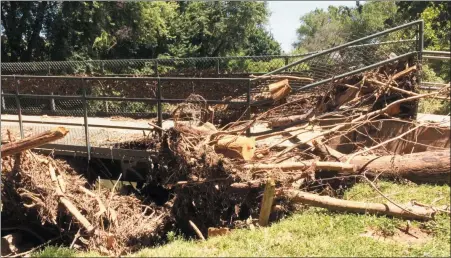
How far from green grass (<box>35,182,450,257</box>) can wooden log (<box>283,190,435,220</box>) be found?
8 cm

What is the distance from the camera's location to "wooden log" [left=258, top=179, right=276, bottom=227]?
6020 millimetres

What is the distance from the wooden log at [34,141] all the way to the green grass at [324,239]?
1.94 m

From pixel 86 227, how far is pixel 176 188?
1456 mm

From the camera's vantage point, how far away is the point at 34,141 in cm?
746

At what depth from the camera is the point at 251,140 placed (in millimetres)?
7117

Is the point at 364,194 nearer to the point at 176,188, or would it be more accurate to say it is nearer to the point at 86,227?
the point at 176,188

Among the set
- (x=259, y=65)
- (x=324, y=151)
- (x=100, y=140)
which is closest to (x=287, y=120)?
(x=324, y=151)

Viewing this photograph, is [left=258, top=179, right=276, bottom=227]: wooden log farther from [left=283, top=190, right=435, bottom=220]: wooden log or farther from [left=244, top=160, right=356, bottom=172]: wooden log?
Answer: [left=244, top=160, right=356, bottom=172]: wooden log

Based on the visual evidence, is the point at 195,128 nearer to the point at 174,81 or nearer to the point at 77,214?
the point at 174,81

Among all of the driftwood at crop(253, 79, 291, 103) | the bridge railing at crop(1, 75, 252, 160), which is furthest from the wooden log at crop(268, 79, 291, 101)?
the bridge railing at crop(1, 75, 252, 160)

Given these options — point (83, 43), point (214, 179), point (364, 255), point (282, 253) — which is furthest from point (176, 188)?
point (83, 43)

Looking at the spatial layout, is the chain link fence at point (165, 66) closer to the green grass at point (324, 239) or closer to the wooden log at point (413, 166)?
the wooden log at point (413, 166)

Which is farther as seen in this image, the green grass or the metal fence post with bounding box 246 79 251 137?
the metal fence post with bounding box 246 79 251 137

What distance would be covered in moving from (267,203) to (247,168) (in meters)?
0.92
